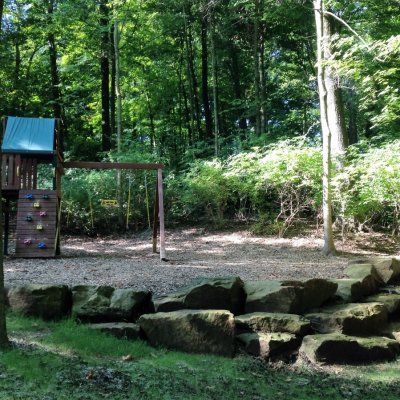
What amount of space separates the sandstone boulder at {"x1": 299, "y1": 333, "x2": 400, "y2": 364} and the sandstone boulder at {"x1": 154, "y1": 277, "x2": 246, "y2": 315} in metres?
1.13

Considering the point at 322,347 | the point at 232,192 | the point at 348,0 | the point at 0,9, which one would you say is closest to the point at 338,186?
the point at 232,192

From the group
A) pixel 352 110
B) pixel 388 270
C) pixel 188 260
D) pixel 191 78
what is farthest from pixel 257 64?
pixel 388 270

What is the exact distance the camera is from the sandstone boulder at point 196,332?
5.28 m

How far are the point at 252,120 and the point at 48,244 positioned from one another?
49.2 ft

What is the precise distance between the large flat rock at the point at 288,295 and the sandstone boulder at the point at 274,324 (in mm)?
300

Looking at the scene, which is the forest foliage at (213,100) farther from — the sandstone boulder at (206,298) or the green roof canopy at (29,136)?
the sandstone boulder at (206,298)

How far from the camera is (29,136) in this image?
36.7 feet

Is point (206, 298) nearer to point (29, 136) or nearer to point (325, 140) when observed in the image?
point (325, 140)

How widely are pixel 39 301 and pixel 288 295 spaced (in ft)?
10.4

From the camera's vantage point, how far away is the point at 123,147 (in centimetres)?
1766

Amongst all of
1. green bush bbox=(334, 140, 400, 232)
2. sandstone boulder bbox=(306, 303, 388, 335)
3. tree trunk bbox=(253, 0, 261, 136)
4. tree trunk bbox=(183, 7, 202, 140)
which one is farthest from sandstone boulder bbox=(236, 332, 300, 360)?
tree trunk bbox=(183, 7, 202, 140)

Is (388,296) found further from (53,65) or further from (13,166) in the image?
(53,65)

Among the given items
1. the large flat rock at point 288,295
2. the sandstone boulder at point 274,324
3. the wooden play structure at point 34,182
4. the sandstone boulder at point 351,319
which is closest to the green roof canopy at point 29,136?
the wooden play structure at point 34,182

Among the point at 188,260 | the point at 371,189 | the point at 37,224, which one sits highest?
the point at 371,189
